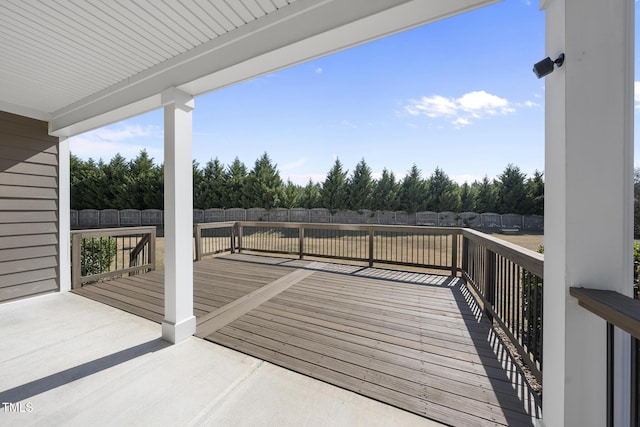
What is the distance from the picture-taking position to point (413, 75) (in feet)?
19.5

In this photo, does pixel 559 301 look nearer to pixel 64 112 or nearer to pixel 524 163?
pixel 64 112

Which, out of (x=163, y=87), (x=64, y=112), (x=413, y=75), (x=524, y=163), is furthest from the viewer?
(x=524, y=163)

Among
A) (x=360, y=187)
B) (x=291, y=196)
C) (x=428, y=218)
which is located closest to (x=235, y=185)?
(x=291, y=196)

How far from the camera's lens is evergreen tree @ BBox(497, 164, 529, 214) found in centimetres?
2064

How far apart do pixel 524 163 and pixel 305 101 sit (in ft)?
66.0

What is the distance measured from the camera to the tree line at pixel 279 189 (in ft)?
68.9

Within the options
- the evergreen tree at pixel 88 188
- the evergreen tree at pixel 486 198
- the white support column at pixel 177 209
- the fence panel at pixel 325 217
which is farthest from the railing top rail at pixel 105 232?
the evergreen tree at pixel 486 198

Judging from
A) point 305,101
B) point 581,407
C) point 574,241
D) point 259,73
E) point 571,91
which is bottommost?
point 581,407

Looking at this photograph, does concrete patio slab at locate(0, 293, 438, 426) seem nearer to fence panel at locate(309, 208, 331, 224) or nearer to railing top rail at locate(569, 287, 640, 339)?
railing top rail at locate(569, 287, 640, 339)

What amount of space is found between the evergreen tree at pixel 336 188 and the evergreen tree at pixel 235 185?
7.02m

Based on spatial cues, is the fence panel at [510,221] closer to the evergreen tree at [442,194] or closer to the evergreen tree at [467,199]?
the evergreen tree at [467,199]

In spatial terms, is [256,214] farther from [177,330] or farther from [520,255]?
[520,255]

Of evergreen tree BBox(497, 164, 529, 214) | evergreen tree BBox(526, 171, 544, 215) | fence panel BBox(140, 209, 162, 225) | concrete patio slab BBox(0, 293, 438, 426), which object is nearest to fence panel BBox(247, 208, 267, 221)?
fence panel BBox(140, 209, 162, 225)

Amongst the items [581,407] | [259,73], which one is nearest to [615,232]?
[581,407]
